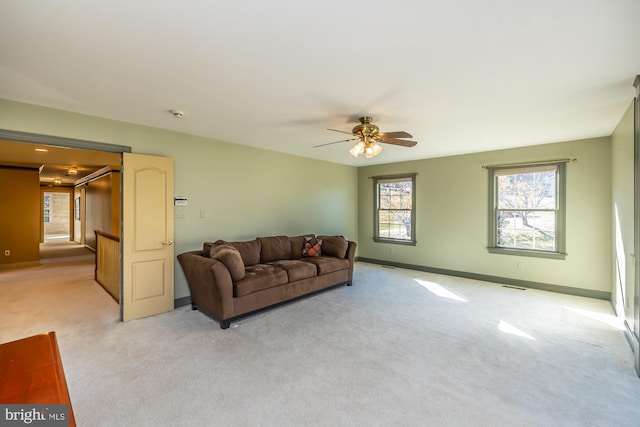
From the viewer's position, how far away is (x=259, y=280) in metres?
3.56

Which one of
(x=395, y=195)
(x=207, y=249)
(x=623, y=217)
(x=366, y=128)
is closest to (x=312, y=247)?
(x=207, y=249)

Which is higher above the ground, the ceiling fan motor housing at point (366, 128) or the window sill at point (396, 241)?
the ceiling fan motor housing at point (366, 128)

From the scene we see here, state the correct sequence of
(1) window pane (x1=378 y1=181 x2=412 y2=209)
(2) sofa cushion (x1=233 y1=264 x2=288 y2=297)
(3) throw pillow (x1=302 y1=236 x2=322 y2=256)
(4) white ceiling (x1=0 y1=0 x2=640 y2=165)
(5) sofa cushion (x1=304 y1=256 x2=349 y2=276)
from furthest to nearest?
(1) window pane (x1=378 y1=181 x2=412 y2=209), (3) throw pillow (x1=302 y1=236 x2=322 y2=256), (5) sofa cushion (x1=304 y1=256 x2=349 y2=276), (2) sofa cushion (x1=233 y1=264 x2=288 y2=297), (4) white ceiling (x1=0 y1=0 x2=640 y2=165)

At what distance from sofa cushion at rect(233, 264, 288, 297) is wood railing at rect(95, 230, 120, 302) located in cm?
205

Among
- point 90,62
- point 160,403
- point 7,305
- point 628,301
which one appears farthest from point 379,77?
point 7,305

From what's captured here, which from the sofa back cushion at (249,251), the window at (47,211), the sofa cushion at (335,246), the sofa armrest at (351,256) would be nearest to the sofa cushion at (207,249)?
the sofa back cushion at (249,251)

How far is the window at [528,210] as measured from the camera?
A: 4.63 metres

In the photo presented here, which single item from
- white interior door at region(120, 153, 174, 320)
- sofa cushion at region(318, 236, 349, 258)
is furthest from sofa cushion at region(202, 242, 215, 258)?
sofa cushion at region(318, 236, 349, 258)

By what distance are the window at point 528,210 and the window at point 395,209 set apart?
1.53m

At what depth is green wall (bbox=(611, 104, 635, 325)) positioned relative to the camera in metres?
2.94

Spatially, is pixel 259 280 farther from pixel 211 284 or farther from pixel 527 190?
pixel 527 190

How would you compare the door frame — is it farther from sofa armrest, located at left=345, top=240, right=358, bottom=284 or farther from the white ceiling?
sofa armrest, located at left=345, top=240, right=358, bottom=284

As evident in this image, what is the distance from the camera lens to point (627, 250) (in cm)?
311

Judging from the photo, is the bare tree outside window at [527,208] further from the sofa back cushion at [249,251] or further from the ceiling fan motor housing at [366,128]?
the sofa back cushion at [249,251]
